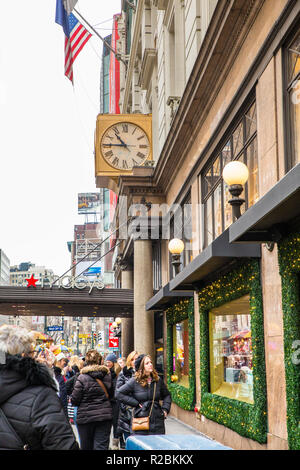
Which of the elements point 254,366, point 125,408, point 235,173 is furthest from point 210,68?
point 125,408

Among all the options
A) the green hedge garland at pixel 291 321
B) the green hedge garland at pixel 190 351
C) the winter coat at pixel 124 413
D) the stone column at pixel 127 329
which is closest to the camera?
the green hedge garland at pixel 291 321

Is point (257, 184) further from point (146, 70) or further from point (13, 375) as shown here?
point (146, 70)

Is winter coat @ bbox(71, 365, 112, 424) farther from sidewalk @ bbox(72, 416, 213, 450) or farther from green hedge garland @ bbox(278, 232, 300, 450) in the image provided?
sidewalk @ bbox(72, 416, 213, 450)

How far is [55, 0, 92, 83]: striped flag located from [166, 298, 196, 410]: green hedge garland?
31.2 feet

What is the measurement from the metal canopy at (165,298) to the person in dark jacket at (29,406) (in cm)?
1259

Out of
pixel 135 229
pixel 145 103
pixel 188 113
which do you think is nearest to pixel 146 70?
pixel 145 103

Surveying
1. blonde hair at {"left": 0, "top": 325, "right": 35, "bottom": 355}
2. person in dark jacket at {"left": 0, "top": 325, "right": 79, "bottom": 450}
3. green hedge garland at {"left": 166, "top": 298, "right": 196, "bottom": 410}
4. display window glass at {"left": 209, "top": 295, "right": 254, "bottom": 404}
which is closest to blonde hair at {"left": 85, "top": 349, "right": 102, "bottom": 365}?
display window glass at {"left": 209, "top": 295, "right": 254, "bottom": 404}

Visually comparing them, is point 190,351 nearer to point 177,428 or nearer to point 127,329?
point 177,428

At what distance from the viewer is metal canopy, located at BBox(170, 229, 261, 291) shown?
1046 cm

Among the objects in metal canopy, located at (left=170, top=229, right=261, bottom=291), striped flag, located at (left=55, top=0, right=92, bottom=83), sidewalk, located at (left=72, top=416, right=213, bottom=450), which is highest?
striped flag, located at (left=55, top=0, right=92, bottom=83)

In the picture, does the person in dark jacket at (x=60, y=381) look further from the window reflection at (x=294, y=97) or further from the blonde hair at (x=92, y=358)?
the window reflection at (x=294, y=97)

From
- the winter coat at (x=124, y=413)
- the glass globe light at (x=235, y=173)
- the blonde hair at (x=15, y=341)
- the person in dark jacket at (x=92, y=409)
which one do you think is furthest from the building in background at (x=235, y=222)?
the blonde hair at (x=15, y=341)

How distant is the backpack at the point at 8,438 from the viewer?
159 inches

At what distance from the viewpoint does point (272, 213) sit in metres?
7.82
